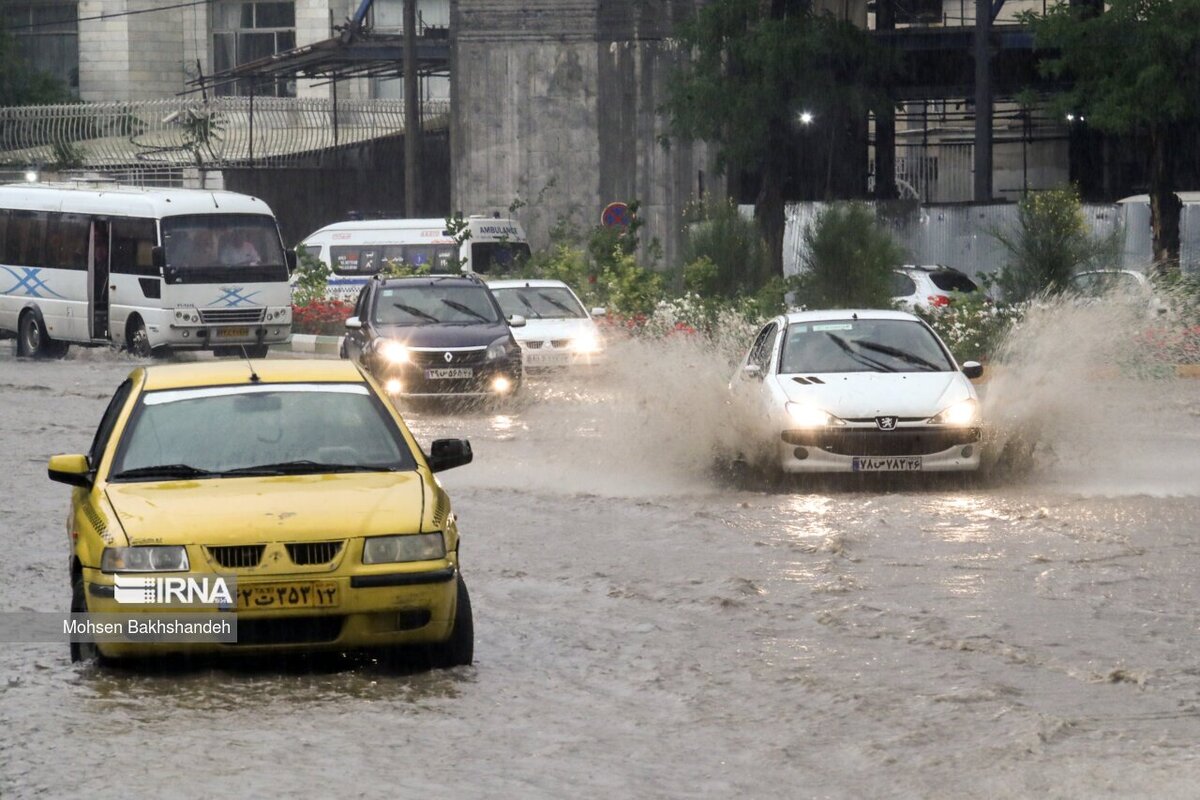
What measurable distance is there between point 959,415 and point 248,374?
662 cm

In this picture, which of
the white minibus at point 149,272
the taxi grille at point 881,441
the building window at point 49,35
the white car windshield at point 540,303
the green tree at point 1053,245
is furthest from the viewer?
the building window at point 49,35

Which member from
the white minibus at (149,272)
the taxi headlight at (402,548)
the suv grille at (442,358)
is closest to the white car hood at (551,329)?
the suv grille at (442,358)

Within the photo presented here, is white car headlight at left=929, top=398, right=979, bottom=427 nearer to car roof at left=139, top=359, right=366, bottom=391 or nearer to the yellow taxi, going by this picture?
car roof at left=139, top=359, right=366, bottom=391

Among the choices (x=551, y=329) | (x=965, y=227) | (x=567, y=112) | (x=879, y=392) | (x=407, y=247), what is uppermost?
(x=567, y=112)

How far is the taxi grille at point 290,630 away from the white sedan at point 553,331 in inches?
662

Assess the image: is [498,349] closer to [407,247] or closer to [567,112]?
[407,247]

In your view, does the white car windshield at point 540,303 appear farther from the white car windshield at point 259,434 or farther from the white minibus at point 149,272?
the white car windshield at point 259,434

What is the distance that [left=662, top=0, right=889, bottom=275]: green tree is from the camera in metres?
35.4

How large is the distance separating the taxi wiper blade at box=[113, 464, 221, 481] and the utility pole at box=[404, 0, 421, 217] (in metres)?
30.8

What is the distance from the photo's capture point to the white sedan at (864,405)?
564 inches

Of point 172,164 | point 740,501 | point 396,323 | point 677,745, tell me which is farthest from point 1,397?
point 172,164

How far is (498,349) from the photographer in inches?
877

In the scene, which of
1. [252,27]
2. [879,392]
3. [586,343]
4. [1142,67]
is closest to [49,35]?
[252,27]

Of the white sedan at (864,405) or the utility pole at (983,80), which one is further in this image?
the utility pole at (983,80)
